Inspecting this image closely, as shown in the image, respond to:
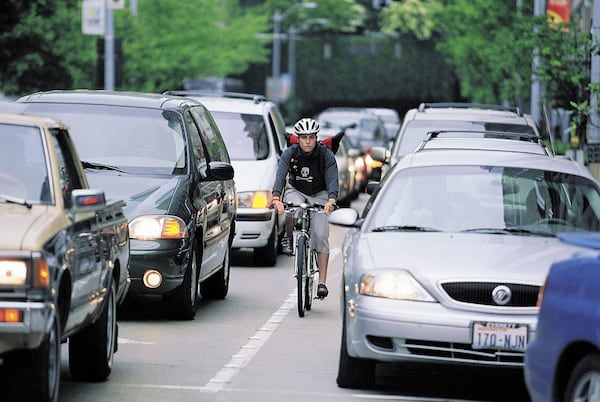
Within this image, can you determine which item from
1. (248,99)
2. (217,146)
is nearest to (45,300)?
(217,146)

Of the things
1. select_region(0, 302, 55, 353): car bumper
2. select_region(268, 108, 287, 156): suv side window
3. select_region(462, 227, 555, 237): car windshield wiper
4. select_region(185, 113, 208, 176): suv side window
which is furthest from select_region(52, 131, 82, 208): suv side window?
select_region(268, 108, 287, 156): suv side window

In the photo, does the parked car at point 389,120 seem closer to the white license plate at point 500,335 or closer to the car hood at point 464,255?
the car hood at point 464,255

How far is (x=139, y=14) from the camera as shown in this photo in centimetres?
4928

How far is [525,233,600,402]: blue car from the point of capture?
6.70 metres

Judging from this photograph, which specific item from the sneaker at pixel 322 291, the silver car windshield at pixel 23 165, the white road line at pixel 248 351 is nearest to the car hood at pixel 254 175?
the white road line at pixel 248 351

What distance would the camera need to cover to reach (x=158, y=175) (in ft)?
44.1

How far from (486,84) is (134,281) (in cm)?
3762

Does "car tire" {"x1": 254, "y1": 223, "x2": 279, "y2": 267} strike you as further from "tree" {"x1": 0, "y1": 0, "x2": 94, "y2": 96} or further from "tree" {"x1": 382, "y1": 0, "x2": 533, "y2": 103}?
"tree" {"x1": 0, "y1": 0, "x2": 94, "y2": 96}

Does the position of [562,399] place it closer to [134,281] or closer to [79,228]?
[79,228]

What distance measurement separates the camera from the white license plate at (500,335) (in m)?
9.13

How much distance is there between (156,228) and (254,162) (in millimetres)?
6471

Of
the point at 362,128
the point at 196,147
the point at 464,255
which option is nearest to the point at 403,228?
the point at 464,255

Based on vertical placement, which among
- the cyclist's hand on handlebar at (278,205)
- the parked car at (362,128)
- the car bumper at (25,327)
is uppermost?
the car bumper at (25,327)

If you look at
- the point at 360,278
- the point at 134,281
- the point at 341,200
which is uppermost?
the point at 360,278
